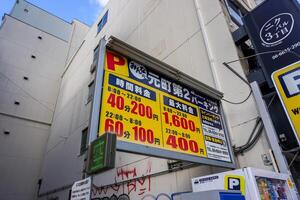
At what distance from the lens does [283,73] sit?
2873 millimetres

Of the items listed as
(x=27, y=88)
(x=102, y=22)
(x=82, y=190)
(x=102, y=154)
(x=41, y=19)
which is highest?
(x=41, y=19)

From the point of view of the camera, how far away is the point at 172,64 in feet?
18.4

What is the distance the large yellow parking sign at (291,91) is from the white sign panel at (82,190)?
96.8 inches

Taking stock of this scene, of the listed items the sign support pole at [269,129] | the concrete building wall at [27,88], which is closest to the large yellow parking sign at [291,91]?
the sign support pole at [269,129]

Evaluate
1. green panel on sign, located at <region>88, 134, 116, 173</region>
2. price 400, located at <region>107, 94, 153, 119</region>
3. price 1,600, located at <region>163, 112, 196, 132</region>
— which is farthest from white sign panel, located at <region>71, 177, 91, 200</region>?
price 1,600, located at <region>163, 112, 196, 132</region>

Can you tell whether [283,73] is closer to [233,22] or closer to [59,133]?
[233,22]

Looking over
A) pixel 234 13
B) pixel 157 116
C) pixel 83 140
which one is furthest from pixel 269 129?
pixel 83 140

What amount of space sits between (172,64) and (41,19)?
15997 mm

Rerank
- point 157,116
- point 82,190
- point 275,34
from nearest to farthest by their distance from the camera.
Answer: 1. point 82,190
2. point 157,116
3. point 275,34

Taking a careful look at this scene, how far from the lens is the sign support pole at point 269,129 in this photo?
2.87m

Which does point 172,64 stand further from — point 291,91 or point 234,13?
point 291,91

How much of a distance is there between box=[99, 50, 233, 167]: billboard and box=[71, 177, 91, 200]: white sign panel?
414 mm

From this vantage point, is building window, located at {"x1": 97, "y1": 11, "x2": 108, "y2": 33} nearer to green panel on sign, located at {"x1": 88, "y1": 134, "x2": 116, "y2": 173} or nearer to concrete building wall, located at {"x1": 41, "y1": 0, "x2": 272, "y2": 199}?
concrete building wall, located at {"x1": 41, "y1": 0, "x2": 272, "y2": 199}

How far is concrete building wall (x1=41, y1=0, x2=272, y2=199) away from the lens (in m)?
3.87
